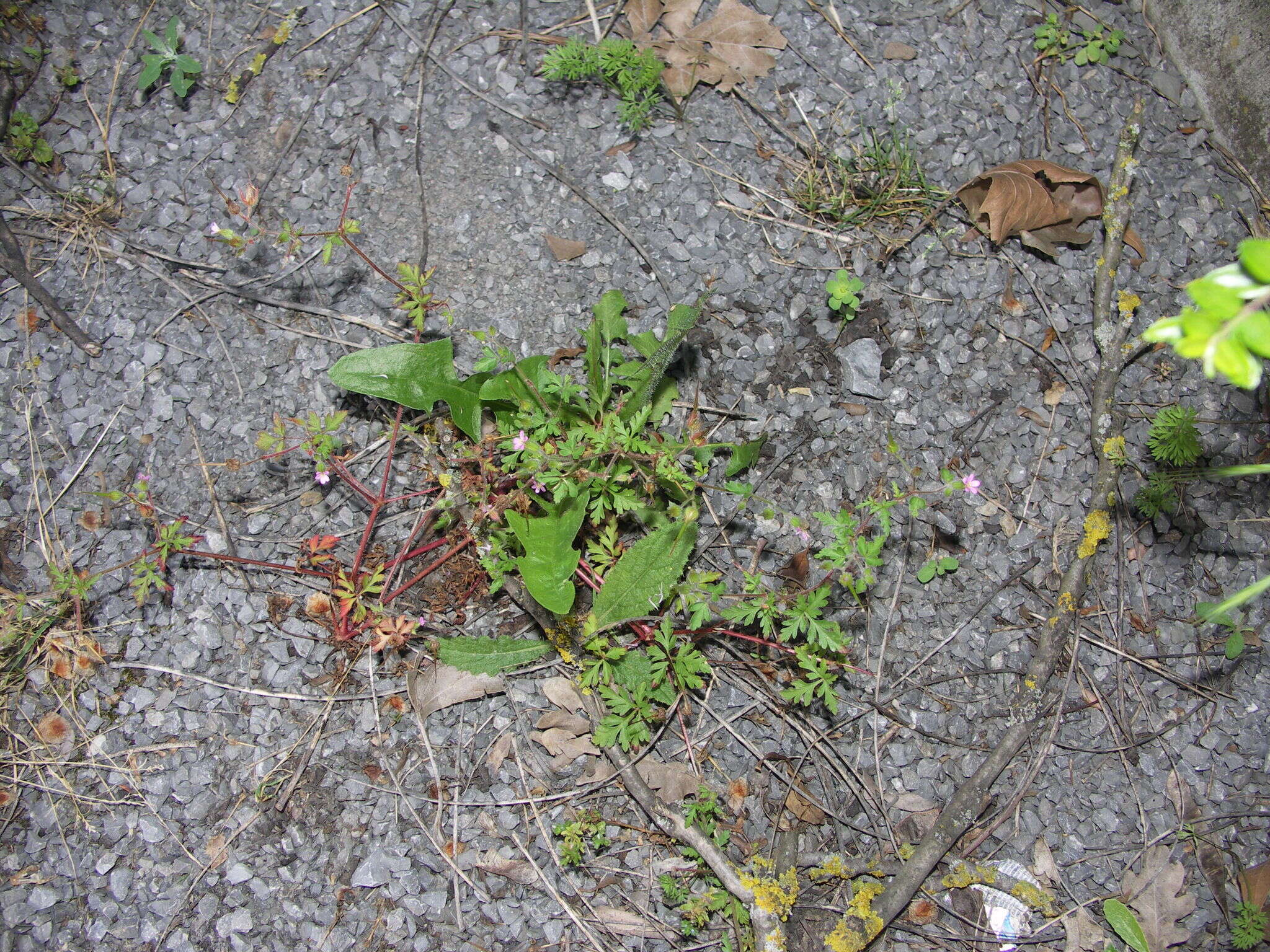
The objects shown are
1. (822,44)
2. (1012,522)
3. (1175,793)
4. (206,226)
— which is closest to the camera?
(1175,793)

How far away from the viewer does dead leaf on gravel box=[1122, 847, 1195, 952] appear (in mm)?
2125

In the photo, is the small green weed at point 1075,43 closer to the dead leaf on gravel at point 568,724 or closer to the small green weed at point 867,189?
the small green weed at point 867,189

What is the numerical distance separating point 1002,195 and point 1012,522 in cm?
104

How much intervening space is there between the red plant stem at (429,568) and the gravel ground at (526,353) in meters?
0.21

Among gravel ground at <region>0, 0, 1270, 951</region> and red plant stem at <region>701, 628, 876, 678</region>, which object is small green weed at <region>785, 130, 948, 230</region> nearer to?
gravel ground at <region>0, 0, 1270, 951</region>

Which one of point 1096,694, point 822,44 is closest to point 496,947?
point 1096,694

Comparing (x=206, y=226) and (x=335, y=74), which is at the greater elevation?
(x=335, y=74)

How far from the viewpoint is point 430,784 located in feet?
7.20

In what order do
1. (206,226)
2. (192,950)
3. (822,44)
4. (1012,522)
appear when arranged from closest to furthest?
(192,950) < (1012,522) < (206,226) < (822,44)

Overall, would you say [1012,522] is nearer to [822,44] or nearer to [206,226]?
[822,44]

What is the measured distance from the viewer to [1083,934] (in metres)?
2.12

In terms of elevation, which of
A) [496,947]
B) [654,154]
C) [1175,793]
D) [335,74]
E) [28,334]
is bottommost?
[496,947]

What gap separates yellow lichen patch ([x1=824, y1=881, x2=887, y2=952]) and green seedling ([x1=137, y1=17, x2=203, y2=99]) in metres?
3.19

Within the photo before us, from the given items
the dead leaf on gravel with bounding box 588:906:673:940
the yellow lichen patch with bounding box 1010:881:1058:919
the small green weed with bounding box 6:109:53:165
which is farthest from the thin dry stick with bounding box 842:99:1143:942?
the small green weed with bounding box 6:109:53:165
